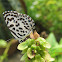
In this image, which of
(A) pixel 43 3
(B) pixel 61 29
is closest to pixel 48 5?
(A) pixel 43 3

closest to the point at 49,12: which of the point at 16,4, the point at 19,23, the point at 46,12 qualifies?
the point at 46,12

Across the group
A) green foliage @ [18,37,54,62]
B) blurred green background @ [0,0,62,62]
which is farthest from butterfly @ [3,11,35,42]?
blurred green background @ [0,0,62,62]

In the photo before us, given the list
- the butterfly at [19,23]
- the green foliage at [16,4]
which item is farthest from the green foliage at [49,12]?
the butterfly at [19,23]

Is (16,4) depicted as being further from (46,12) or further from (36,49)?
(36,49)

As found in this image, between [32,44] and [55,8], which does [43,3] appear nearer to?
[55,8]

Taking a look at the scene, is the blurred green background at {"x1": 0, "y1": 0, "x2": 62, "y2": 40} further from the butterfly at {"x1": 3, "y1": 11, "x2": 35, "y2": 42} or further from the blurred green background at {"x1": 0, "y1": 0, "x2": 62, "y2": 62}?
the butterfly at {"x1": 3, "y1": 11, "x2": 35, "y2": 42}

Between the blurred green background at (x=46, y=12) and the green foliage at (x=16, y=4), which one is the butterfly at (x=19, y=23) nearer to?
the blurred green background at (x=46, y=12)
